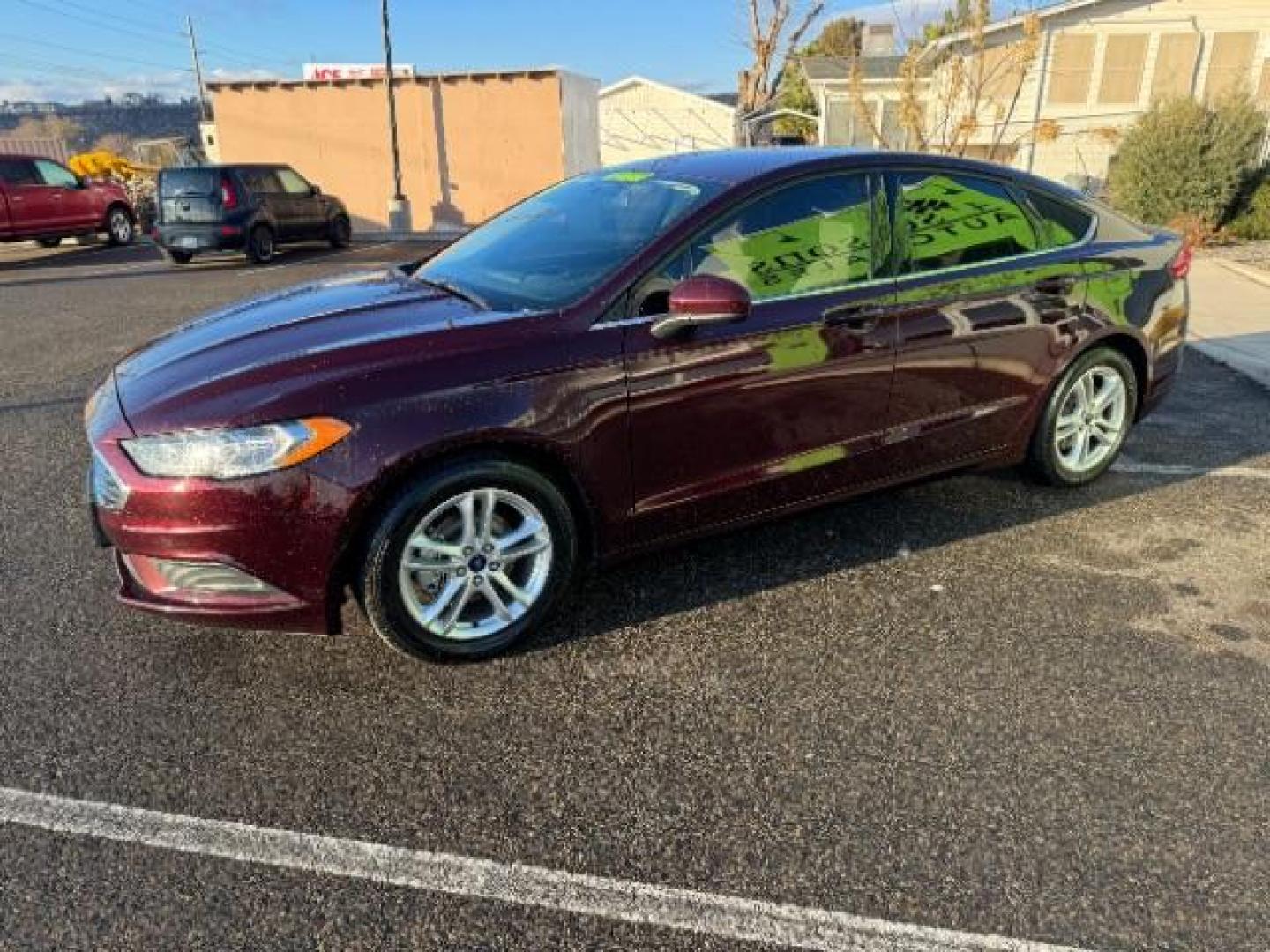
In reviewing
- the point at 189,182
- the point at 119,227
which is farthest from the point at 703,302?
the point at 119,227

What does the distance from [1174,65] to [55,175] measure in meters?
27.1

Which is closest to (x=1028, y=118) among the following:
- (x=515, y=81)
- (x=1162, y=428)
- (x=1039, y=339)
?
(x=515, y=81)

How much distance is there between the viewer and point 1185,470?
480 centimetres

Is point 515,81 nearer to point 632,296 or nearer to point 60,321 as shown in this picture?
point 60,321

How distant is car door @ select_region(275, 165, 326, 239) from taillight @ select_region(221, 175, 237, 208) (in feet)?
4.22

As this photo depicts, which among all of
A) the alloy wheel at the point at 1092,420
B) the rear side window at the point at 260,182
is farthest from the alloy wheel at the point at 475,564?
the rear side window at the point at 260,182

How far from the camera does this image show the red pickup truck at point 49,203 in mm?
15844

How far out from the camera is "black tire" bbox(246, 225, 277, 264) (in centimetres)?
1531

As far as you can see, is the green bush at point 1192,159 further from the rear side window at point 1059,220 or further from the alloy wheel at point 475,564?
the alloy wheel at point 475,564

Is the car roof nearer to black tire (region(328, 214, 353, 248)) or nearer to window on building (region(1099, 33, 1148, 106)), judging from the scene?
black tire (region(328, 214, 353, 248))

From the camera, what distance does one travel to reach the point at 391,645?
2.93 m

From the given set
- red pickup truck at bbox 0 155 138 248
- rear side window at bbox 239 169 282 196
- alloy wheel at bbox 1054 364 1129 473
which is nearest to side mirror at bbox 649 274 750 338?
alloy wheel at bbox 1054 364 1129 473

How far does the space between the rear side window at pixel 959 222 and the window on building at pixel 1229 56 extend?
26031mm

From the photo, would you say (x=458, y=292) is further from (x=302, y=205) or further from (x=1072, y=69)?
(x=1072, y=69)
